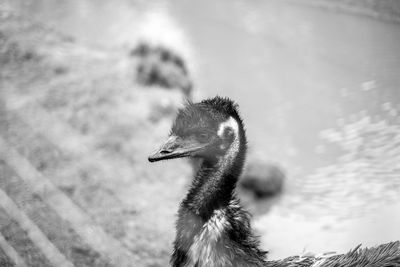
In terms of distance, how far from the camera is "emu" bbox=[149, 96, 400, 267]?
2543 mm

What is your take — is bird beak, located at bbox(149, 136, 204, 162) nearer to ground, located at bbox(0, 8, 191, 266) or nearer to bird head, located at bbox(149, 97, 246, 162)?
bird head, located at bbox(149, 97, 246, 162)

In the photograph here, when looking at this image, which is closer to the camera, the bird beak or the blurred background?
the bird beak

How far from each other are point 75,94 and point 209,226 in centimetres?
328

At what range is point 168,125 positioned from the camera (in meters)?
5.70

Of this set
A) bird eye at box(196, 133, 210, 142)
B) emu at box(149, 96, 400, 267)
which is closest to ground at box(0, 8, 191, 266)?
emu at box(149, 96, 400, 267)

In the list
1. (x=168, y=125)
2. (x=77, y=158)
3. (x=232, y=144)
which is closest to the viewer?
(x=232, y=144)

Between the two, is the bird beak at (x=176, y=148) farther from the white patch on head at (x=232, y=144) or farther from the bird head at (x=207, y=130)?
the white patch on head at (x=232, y=144)

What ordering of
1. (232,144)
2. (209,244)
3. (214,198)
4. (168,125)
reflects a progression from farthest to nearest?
(168,125)
(232,144)
(214,198)
(209,244)

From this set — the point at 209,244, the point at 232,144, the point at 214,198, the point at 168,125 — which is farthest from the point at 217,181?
the point at 168,125

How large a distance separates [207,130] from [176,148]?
7.1 inches

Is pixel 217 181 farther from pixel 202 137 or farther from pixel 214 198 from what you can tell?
pixel 202 137

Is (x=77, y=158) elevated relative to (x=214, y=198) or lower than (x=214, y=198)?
elevated

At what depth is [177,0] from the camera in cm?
933

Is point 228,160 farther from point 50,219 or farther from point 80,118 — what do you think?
point 80,118
